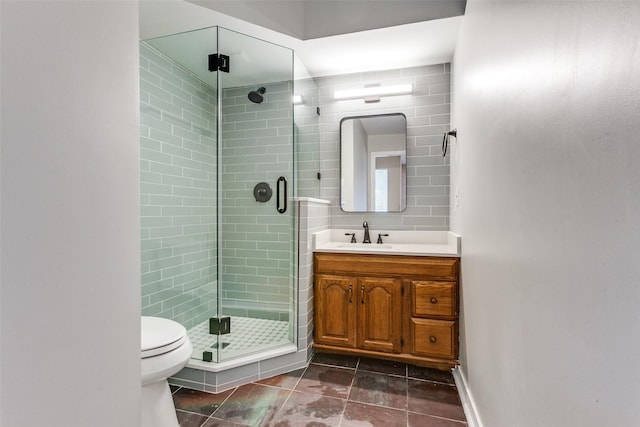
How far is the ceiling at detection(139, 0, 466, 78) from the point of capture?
6.01 ft

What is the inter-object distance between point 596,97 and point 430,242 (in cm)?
205

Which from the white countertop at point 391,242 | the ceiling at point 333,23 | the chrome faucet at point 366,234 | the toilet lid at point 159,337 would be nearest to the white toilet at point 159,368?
the toilet lid at point 159,337

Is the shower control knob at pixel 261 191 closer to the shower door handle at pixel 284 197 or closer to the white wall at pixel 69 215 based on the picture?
the shower door handle at pixel 284 197

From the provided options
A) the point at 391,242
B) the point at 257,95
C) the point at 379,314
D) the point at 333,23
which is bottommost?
the point at 379,314

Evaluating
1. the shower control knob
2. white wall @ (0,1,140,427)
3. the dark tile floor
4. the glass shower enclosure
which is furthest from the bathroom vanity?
white wall @ (0,1,140,427)

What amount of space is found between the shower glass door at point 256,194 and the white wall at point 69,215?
1289 mm

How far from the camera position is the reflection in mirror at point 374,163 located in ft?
8.38

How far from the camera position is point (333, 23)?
6.73 feet

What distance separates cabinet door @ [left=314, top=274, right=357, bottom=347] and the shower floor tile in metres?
0.27

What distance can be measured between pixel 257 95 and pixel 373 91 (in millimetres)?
990

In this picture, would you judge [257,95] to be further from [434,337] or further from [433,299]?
[434,337]

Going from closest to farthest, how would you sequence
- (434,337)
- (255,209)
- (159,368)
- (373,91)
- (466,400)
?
(159,368), (466,400), (434,337), (255,209), (373,91)

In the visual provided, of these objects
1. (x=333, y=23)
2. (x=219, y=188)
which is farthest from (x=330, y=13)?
(x=219, y=188)

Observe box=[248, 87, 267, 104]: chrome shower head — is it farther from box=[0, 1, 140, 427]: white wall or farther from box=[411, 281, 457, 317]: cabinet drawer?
box=[411, 281, 457, 317]: cabinet drawer
